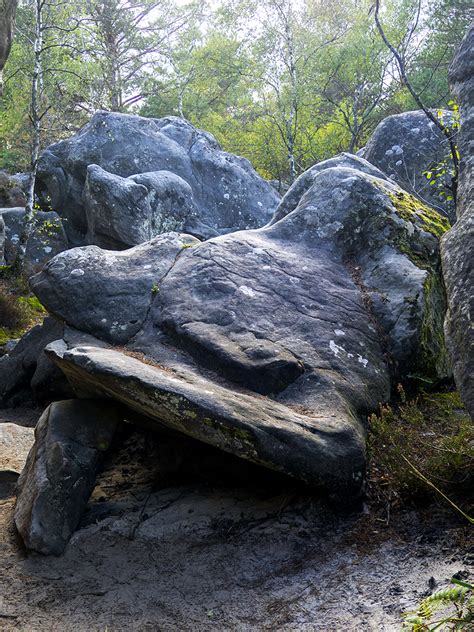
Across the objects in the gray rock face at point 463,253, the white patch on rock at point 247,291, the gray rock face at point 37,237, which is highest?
the gray rock face at point 463,253

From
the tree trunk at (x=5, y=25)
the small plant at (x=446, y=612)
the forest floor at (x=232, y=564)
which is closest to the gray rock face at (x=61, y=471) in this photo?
the forest floor at (x=232, y=564)

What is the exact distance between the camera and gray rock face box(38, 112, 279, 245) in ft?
60.0

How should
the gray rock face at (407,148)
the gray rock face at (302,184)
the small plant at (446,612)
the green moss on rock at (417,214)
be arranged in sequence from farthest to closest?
the gray rock face at (407,148), the gray rock face at (302,184), the green moss on rock at (417,214), the small plant at (446,612)

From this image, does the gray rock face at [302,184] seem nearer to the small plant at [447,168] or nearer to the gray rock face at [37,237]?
the small plant at [447,168]

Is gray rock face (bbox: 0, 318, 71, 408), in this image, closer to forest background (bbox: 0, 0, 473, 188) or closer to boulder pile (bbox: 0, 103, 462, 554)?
boulder pile (bbox: 0, 103, 462, 554)

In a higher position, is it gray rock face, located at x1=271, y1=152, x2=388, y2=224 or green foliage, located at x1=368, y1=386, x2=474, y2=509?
gray rock face, located at x1=271, y1=152, x2=388, y2=224

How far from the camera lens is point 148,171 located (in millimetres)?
18766

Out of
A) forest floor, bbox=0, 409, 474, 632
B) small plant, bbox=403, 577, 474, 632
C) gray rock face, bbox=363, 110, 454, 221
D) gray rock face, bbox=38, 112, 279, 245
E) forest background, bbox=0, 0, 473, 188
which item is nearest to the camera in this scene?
small plant, bbox=403, 577, 474, 632

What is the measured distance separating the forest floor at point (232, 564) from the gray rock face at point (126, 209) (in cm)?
1008

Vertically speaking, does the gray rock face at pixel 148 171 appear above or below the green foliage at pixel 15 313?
above

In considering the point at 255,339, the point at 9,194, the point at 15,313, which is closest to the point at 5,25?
the point at 255,339

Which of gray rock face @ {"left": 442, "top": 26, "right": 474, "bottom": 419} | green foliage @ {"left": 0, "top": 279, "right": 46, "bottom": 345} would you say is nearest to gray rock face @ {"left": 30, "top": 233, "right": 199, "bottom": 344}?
gray rock face @ {"left": 442, "top": 26, "right": 474, "bottom": 419}

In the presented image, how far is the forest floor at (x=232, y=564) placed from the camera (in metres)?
4.13

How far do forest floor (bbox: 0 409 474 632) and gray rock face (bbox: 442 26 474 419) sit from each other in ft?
4.74
